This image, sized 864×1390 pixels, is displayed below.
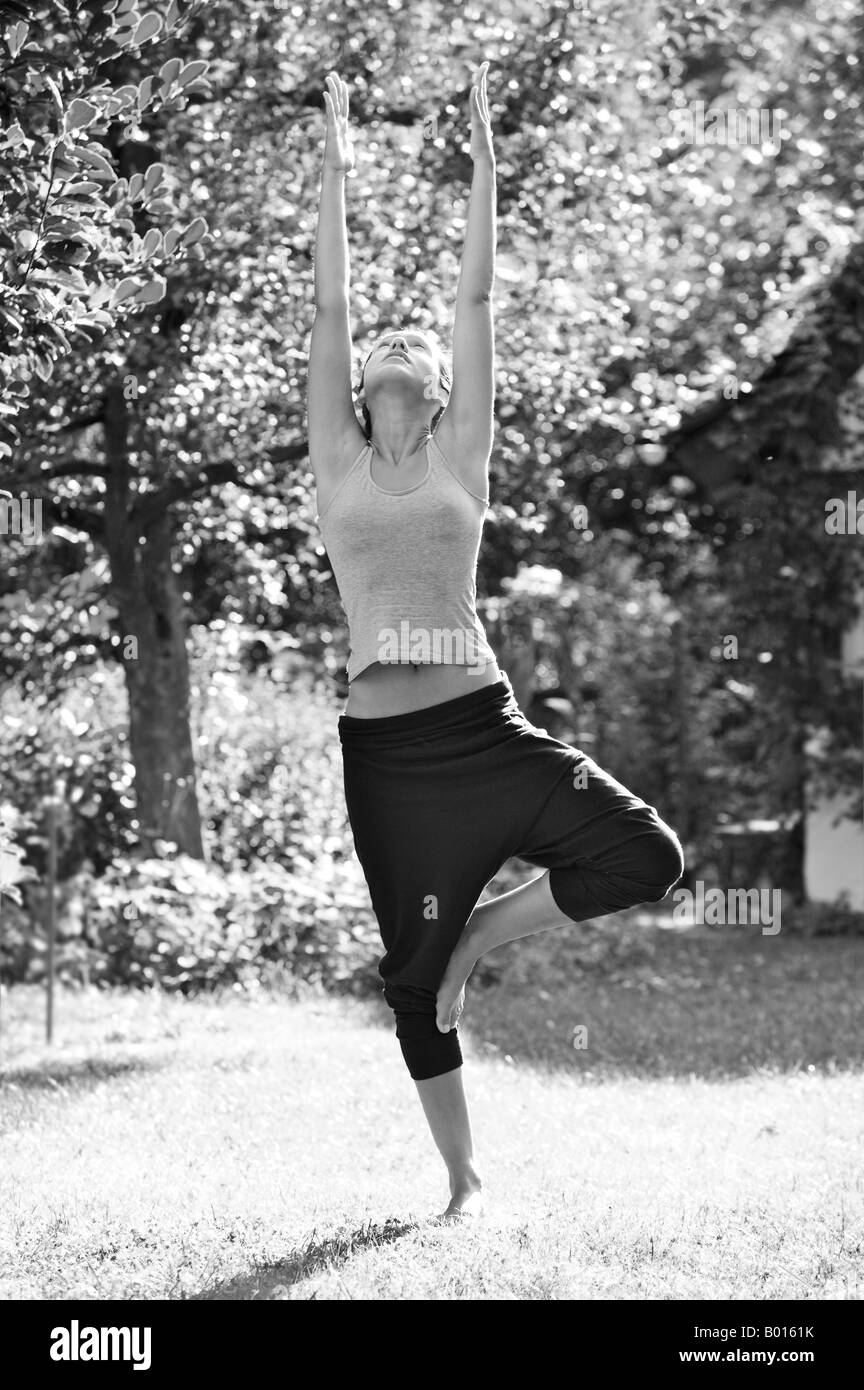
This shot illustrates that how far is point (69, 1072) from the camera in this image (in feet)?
18.0

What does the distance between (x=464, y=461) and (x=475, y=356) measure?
23 centimetres

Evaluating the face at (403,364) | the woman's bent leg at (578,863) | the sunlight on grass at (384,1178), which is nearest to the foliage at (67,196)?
the face at (403,364)

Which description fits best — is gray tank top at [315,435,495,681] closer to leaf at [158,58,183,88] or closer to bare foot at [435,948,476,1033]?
bare foot at [435,948,476,1033]

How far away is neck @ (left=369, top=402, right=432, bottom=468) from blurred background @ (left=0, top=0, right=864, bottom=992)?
824 mm

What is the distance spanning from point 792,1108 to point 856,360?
648 centimetres

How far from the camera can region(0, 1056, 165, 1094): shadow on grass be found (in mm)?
5220

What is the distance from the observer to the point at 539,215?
6.92 m

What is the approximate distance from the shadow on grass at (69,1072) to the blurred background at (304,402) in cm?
69

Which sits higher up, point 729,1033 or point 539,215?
point 539,215

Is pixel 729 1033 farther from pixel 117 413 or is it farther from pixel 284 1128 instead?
pixel 117 413

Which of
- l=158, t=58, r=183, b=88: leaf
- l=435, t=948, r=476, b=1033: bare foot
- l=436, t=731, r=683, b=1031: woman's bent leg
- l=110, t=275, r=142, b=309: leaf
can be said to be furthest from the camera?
l=158, t=58, r=183, b=88: leaf

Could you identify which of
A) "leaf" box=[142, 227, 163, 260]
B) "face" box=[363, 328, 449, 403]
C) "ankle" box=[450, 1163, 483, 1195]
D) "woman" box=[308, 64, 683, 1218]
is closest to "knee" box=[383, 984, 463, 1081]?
"woman" box=[308, 64, 683, 1218]
